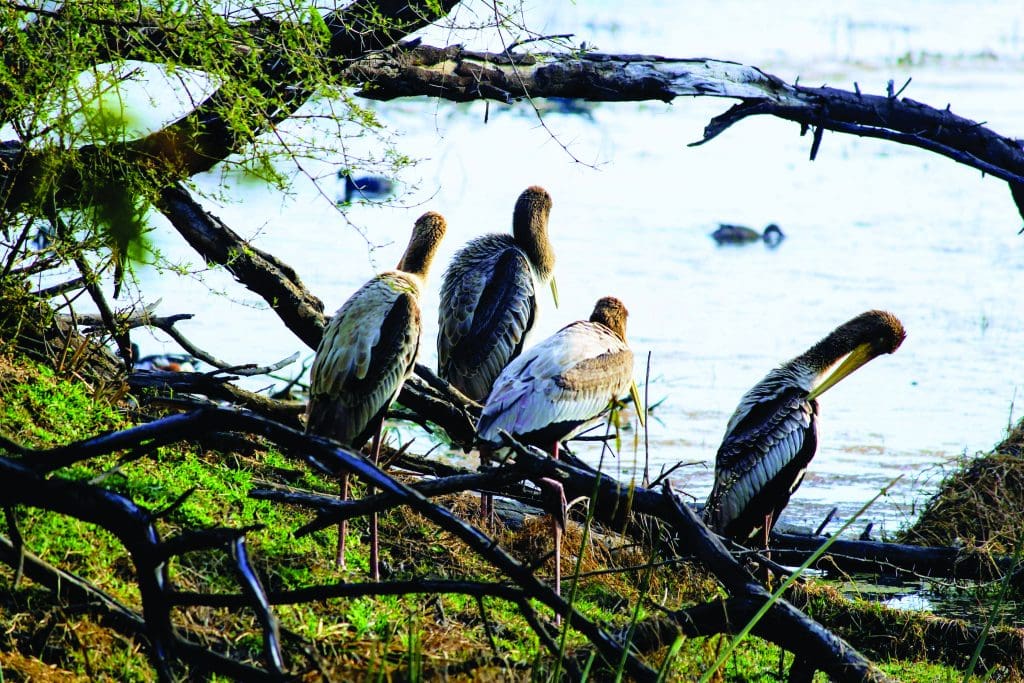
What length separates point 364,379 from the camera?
5.00m

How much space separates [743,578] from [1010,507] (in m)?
3.86

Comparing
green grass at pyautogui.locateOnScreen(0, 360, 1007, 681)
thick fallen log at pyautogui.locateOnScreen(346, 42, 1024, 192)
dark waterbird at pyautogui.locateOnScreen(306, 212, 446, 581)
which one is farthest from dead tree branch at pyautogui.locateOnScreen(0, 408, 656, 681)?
thick fallen log at pyautogui.locateOnScreen(346, 42, 1024, 192)

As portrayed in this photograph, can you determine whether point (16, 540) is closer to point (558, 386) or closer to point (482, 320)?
point (558, 386)

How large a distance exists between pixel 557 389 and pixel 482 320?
1341 millimetres

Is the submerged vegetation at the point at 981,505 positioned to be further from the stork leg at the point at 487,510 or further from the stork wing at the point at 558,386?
the stork leg at the point at 487,510

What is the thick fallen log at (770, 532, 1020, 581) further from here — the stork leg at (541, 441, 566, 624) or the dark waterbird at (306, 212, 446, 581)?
the dark waterbird at (306, 212, 446, 581)

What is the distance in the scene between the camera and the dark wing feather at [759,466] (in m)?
5.93

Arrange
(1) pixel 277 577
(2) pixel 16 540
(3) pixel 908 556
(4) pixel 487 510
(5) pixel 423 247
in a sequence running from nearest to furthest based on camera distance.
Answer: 1. (2) pixel 16 540
2. (1) pixel 277 577
3. (4) pixel 487 510
4. (5) pixel 423 247
5. (3) pixel 908 556

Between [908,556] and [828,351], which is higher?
[828,351]

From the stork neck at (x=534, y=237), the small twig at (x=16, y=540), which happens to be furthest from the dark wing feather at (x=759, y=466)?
the small twig at (x=16, y=540)

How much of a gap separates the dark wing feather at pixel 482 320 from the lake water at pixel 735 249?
0.64 metres

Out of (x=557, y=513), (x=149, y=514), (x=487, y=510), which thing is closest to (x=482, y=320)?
(x=487, y=510)

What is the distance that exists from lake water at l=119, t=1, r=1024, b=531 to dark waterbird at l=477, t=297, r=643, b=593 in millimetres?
451

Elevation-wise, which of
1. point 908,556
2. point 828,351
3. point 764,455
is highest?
point 828,351
